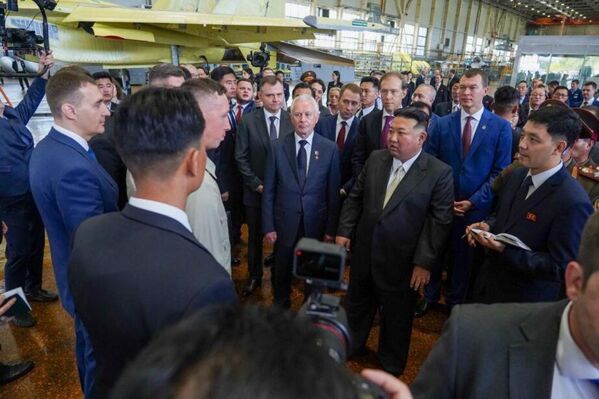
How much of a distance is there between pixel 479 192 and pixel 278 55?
11.5 m

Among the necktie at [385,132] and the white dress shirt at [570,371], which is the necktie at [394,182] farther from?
the white dress shirt at [570,371]

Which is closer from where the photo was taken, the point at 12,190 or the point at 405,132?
the point at 405,132

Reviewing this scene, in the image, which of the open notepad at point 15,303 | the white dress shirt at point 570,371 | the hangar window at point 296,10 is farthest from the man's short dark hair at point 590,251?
the hangar window at point 296,10

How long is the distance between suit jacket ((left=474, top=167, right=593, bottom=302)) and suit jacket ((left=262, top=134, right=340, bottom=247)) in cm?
116

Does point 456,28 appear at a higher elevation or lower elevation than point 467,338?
higher

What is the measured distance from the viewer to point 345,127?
3705mm

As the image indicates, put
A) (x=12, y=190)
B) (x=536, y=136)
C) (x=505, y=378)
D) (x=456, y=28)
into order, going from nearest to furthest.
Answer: (x=505, y=378) → (x=536, y=136) → (x=12, y=190) → (x=456, y=28)

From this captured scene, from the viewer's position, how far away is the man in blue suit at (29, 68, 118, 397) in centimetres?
161

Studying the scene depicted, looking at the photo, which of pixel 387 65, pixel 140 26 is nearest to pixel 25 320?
pixel 140 26

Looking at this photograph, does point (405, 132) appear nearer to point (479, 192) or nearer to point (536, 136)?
point (536, 136)

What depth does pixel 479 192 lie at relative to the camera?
9.13 ft

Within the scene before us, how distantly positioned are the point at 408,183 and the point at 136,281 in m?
1.68

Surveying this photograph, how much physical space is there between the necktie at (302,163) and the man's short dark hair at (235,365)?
2181mm

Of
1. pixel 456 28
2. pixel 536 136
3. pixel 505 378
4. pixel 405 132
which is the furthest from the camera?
pixel 456 28
